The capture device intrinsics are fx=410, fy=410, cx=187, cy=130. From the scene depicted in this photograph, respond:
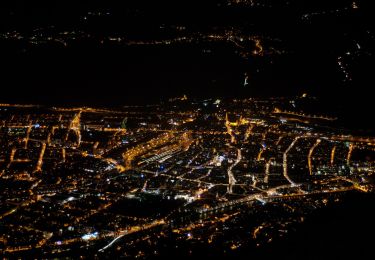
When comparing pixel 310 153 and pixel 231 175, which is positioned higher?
pixel 310 153

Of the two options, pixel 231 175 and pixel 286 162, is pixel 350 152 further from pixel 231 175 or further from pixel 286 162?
pixel 231 175

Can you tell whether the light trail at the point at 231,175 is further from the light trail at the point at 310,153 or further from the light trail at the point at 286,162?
the light trail at the point at 310,153

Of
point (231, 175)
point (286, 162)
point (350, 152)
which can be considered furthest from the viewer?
point (350, 152)

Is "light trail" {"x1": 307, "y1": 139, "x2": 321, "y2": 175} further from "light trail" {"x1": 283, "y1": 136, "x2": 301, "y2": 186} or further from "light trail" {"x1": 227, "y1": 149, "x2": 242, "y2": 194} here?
"light trail" {"x1": 227, "y1": 149, "x2": 242, "y2": 194}

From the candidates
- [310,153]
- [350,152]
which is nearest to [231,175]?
[310,153]

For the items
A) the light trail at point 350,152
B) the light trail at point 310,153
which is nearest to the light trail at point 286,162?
the light trail at point 310,153

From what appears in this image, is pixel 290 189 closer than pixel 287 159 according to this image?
Yes

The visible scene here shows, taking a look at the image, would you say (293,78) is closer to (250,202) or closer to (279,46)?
(279,46)

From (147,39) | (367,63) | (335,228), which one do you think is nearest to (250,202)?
(335,228)

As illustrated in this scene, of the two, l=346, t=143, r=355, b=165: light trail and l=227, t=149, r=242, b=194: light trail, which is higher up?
l=346, t=143, r=355, b=165: light trail

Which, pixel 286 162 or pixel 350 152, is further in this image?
pixel 350 152

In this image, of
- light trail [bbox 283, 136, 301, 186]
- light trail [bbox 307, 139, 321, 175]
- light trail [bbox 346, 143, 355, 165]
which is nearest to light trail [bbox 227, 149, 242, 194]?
light trail [bbox 283, 136, 301, 186]
